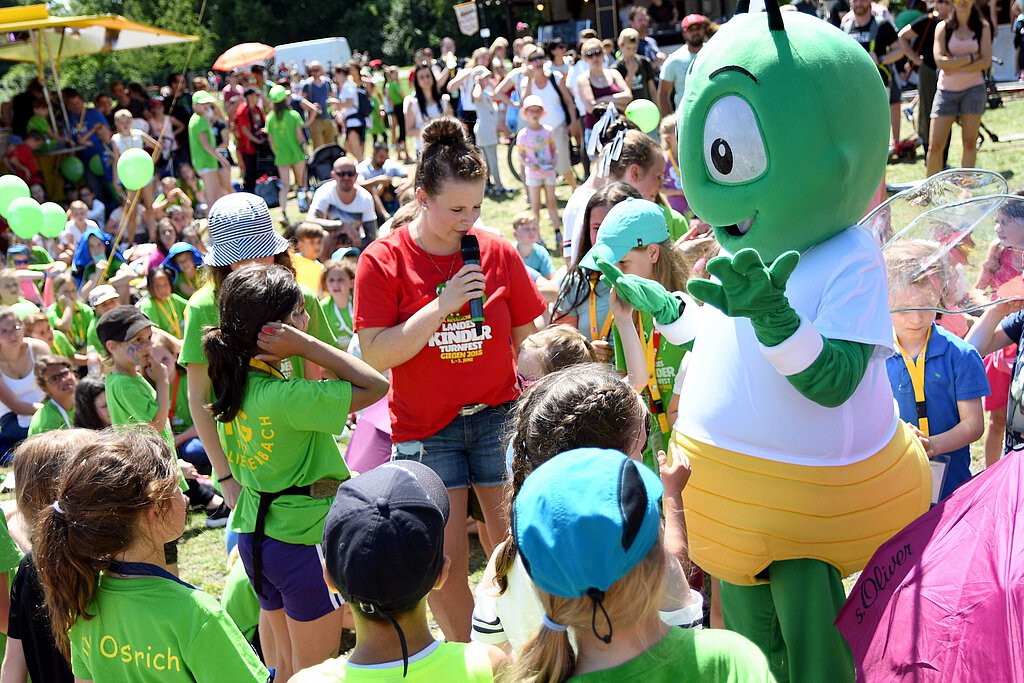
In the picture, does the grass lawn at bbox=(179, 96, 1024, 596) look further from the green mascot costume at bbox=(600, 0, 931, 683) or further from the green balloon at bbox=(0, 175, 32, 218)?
the green balloon at bbox=(0, 175, 32, 218)

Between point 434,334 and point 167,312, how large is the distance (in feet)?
13.2

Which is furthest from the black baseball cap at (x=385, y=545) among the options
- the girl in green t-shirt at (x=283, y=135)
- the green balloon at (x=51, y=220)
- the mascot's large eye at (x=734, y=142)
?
the girl in green t-shirt at (x=283, y=135)

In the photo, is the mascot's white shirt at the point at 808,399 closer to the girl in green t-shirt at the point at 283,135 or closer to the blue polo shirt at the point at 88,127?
the girl in green t-shirt at the point at 283,135

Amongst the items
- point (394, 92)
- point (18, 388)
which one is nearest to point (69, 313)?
point (18, 388)

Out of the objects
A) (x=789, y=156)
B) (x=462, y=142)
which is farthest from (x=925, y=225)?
(x=462, y=142)

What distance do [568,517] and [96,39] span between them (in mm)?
17034

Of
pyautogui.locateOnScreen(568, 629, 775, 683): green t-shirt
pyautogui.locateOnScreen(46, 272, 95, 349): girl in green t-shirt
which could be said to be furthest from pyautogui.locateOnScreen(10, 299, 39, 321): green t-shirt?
pyautogui.locateOnScreen(568, 629, 775, 683): green t-shirt

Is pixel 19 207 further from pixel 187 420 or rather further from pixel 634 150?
pixel 634 150

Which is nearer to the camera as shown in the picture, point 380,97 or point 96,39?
point 96,39

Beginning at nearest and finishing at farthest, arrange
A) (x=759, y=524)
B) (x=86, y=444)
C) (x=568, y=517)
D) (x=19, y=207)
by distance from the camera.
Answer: (x=568, y=517)
(x=86, y=444)
(x=759, y=524)
(x=19, y=207)

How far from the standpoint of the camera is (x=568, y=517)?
160 cm

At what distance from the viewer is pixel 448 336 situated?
3.25m

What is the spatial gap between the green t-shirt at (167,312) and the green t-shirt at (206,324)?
3190mm

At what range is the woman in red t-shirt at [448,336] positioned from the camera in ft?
10.4
